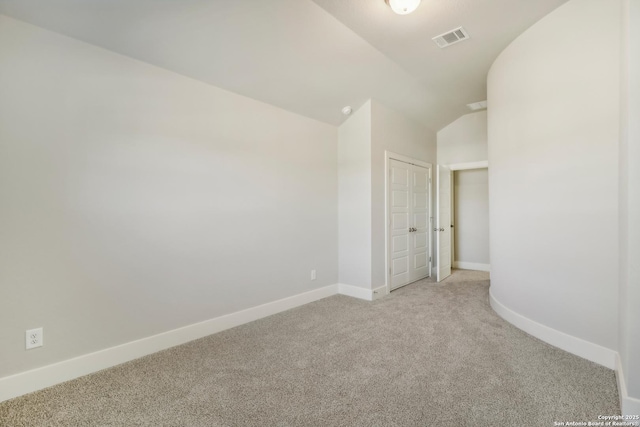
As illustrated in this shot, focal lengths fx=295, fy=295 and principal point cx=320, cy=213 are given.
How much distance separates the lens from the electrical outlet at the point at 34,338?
195cm

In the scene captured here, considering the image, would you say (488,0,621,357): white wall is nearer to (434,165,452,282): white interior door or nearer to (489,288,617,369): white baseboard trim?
(489,288,617,369): white baseboard trim

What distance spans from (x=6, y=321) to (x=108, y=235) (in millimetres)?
744

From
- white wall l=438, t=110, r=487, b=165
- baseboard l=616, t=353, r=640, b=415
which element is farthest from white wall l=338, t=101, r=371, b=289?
baseboard l=616, t=353, r=640, b=415

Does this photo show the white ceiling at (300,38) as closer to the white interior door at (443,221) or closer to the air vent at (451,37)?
the air vent at (451,37)

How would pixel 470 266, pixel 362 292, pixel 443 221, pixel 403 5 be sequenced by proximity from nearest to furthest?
1. pixel 403 5
2. pixel 362 292
3. pixel 443 221
4. pixel 470 266

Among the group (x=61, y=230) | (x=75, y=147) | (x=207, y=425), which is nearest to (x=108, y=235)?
(x=61, y=230)

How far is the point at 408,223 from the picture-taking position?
4676 millimetres

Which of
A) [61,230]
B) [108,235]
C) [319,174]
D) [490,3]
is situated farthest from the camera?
[319,174]

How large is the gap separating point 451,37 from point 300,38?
4.86ft

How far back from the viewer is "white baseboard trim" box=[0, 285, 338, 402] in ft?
6.24

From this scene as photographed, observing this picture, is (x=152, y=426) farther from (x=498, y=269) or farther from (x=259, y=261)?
(x=498, y=269)

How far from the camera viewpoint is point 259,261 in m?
3.32

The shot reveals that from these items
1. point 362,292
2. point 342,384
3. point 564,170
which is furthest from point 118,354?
point 564,170

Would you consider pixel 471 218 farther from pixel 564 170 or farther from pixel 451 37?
pixel 451 37
